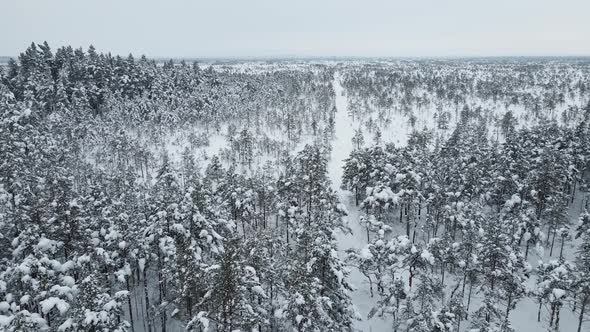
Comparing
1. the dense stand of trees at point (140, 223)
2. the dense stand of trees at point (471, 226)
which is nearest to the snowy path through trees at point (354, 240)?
the dense stand of trees at point (471, 226)

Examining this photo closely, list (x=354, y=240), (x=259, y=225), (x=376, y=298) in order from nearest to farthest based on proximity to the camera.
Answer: (x=376, y=298), (x=354, y=240), (x=259, y=225)

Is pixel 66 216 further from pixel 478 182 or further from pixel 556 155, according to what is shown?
pixel 556 155

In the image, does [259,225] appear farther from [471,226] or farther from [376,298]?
[471,226]

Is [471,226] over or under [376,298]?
over

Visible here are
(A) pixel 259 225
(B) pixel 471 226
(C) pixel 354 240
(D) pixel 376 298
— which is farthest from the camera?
(A) pixel 259 225

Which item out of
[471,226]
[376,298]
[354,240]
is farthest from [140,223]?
[471,226]

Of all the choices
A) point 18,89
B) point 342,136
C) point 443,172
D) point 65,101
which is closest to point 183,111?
point 65,101

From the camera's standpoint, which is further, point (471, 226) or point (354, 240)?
point (354, 240)

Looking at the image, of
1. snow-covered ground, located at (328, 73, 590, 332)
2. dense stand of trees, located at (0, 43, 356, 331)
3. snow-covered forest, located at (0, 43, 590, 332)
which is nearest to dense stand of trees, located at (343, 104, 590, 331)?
snow-covered forest, located at (0, 43, 590, 332)

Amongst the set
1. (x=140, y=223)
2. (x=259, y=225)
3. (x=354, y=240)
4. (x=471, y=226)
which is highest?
(x=140, y=223)

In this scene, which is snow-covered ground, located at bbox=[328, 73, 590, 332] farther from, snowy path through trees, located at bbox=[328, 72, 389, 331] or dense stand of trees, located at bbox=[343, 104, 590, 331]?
dense stand of trees, located at bbox=[343, 104, 590, 331]
